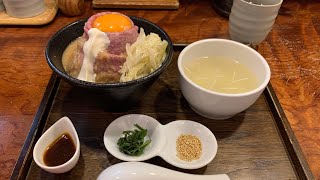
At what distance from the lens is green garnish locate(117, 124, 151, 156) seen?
1.08 metres

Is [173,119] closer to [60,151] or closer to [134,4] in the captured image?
[60,151]

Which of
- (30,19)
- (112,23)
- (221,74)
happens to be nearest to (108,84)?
(112,23)

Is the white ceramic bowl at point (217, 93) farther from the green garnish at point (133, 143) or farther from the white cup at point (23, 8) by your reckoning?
the white cup at point (23, 8)

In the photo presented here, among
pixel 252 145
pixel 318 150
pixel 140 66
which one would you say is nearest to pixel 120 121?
pixel 140 66

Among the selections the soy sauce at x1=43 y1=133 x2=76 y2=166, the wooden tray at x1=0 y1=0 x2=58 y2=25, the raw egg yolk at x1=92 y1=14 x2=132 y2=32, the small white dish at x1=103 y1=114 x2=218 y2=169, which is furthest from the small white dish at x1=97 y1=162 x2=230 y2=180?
the wooden tray at x1=0 y1=0 x2=58 y2=25

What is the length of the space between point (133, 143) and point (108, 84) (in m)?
0.23

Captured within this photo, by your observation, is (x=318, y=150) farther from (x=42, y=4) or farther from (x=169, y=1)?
(x=42, y=4)

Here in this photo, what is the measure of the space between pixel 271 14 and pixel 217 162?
876 millimetres

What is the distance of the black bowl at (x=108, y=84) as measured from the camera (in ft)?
3.54

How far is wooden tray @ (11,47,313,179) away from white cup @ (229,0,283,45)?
40 cm

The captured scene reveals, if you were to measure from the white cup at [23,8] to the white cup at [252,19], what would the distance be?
3.85 feet

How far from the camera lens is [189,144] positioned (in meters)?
1.14

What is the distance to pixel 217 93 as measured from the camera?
3.59ft

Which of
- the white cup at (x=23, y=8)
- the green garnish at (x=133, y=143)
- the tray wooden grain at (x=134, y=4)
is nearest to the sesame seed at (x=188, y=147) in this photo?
the green garnish at (x=133, y=143)
